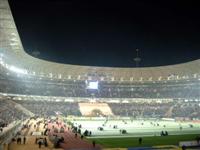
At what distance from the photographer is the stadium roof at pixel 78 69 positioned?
82.4 m

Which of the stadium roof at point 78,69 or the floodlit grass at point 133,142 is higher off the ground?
the stadium roof at point 78,69

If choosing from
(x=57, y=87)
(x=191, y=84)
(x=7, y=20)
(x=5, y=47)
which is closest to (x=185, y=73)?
(x=191, y=84)

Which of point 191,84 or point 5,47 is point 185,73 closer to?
point 191,84

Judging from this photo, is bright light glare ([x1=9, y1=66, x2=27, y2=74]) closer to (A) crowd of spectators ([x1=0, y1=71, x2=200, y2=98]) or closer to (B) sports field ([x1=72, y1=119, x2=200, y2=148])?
(A) crowd of spectators ([x1=0, y1=71, x2=200, y2=98])

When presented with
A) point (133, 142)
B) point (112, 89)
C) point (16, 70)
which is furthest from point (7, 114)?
point (112, 89)

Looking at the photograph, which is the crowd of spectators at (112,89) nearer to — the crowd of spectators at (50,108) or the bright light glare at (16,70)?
the bright light glare at (16,70)

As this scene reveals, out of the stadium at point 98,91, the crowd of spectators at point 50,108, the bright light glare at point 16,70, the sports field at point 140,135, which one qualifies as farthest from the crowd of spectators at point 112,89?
the sports field at point 140,135

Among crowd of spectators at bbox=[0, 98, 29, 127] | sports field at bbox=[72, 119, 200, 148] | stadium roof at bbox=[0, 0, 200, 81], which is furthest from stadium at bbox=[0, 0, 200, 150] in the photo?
sports field at bbox=[72, 119, 200, 148]

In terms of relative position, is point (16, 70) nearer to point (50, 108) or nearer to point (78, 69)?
point (50, 108)

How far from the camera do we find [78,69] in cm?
12706

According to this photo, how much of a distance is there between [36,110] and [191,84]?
187 ft

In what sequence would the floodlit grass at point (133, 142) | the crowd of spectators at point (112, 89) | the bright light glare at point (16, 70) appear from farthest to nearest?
the crowd of spectators at point (112, 89)
the bright light glare at point (16, 70)
the floodlit grass at point (133, 142)

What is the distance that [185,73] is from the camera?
121438 mm

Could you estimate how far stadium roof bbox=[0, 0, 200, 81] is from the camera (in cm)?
8238
